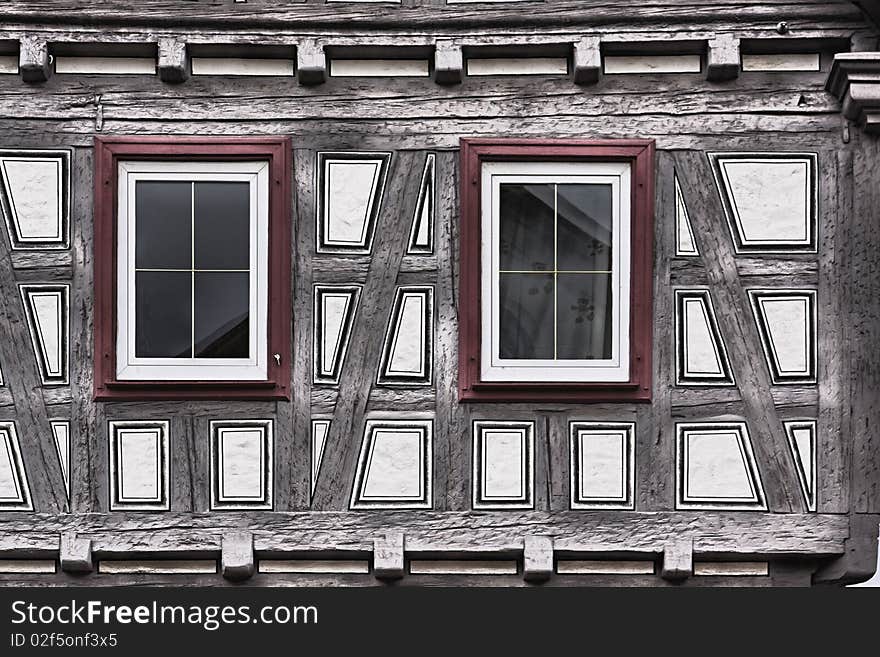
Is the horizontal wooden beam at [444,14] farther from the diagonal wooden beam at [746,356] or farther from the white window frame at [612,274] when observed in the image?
the diagonal wooden beam at [746,356]

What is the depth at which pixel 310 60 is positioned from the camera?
8273mm

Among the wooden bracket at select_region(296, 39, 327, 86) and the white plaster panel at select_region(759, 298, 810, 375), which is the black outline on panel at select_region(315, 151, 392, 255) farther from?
the white plaster panel at select_region(759, 298, 810, 375)

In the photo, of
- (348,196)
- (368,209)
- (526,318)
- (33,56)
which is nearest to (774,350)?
(526,318)

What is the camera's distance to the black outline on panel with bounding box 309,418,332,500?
8266 mm

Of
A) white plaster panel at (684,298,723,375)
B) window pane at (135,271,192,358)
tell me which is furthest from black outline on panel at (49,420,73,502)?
white plaster panel at (684,298,723,375)

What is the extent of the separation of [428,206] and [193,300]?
1.50m

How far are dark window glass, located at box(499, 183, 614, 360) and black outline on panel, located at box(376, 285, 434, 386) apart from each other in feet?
1.40

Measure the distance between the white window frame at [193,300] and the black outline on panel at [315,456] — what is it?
42 cm

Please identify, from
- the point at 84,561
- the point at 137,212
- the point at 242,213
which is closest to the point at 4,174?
the point at 137,212

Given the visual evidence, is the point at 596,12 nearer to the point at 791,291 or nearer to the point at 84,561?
the point at 791,291

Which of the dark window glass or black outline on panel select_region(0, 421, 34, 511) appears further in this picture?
the dark window glass

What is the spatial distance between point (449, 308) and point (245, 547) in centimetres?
183

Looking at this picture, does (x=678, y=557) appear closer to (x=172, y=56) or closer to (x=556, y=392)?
(x=556, y=392)

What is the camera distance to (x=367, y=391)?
8.28 meters
